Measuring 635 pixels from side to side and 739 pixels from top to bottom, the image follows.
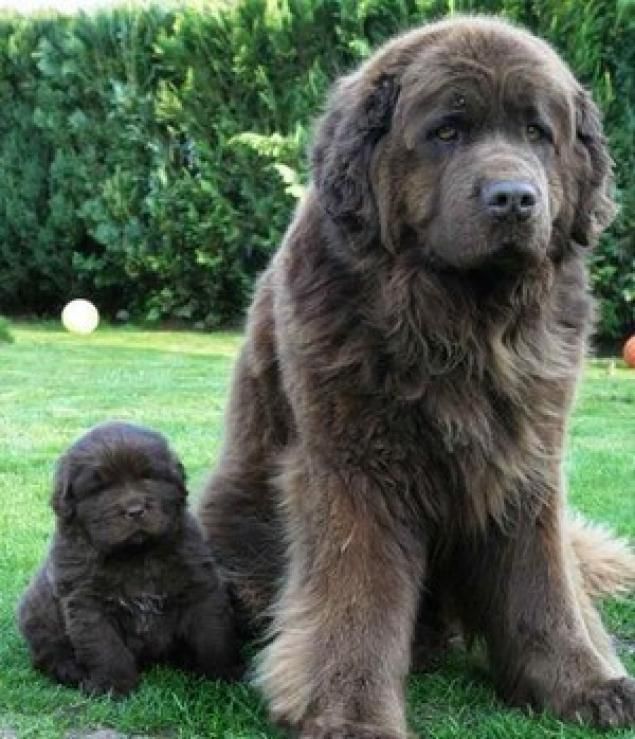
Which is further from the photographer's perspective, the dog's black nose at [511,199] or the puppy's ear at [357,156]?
the puppy's ear at [357,156]

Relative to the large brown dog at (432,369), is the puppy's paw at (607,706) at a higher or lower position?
lower

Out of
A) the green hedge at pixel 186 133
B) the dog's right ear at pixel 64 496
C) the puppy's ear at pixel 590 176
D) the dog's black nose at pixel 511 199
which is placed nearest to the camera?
the dog's black nose at pixel 511 199

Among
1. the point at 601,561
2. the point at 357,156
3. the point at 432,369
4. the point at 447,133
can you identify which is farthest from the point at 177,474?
the point at 601,561

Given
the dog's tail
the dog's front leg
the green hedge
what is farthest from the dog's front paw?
the green hedge

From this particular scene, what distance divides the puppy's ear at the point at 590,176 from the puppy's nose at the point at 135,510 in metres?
1.38

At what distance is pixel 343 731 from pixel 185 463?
3.80 m

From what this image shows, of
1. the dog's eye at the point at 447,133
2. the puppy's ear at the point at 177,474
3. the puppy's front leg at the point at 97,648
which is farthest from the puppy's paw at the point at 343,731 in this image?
the dog's eye at the point at 447,133

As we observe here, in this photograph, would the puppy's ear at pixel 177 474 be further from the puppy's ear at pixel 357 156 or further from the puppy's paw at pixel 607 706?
the puppy's paw at pixel 607 706

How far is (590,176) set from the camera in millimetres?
3465

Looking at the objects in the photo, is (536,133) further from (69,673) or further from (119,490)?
(69,673)

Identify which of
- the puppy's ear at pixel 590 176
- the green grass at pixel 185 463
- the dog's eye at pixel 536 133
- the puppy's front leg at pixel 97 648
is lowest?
the green grass at pixel 185 463

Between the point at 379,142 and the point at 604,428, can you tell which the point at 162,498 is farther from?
the point at 604,428

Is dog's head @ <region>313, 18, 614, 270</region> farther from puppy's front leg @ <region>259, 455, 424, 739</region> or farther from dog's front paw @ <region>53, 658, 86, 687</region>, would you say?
dog's front paw @ <region>53, 658, 86, 687</region>

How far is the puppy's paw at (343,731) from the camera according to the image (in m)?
3.20
